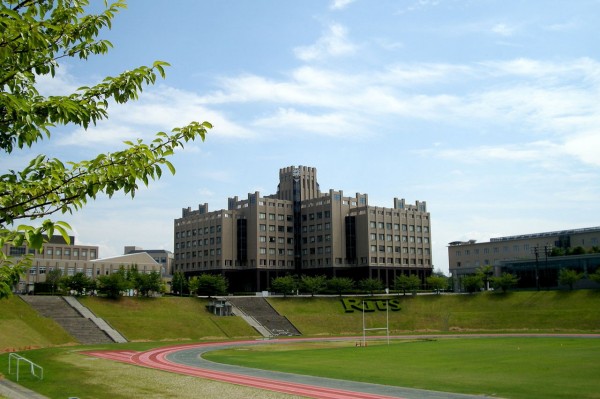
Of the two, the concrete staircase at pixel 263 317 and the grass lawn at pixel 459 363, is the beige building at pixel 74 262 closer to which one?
the concrete staircase at pixel 263 317

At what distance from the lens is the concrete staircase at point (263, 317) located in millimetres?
99906

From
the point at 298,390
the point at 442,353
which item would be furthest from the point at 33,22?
the point at 442,353

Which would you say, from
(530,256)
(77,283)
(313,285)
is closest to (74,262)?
(77,283)

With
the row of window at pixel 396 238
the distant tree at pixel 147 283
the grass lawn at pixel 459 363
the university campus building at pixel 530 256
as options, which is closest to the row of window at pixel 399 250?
the row of window at pixel 396 238

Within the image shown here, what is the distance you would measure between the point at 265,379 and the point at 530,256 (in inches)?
4930

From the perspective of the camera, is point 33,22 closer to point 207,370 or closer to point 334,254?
point 207,370

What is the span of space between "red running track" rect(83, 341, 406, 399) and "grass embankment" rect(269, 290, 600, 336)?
42124mm

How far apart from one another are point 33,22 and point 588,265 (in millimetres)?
132577

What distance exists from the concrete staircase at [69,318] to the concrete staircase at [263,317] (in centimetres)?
2721

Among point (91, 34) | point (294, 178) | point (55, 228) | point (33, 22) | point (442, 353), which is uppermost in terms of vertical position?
point (294, 178)

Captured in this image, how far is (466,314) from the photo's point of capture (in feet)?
353

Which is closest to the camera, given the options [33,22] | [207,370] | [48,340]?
[33,22]

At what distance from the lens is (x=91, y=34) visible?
11.5 metres

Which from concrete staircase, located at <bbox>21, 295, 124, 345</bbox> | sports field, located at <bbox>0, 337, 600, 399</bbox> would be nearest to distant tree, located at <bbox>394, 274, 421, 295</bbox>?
sports field, located at <bbox>0, 337, 600, 399</bbox>
